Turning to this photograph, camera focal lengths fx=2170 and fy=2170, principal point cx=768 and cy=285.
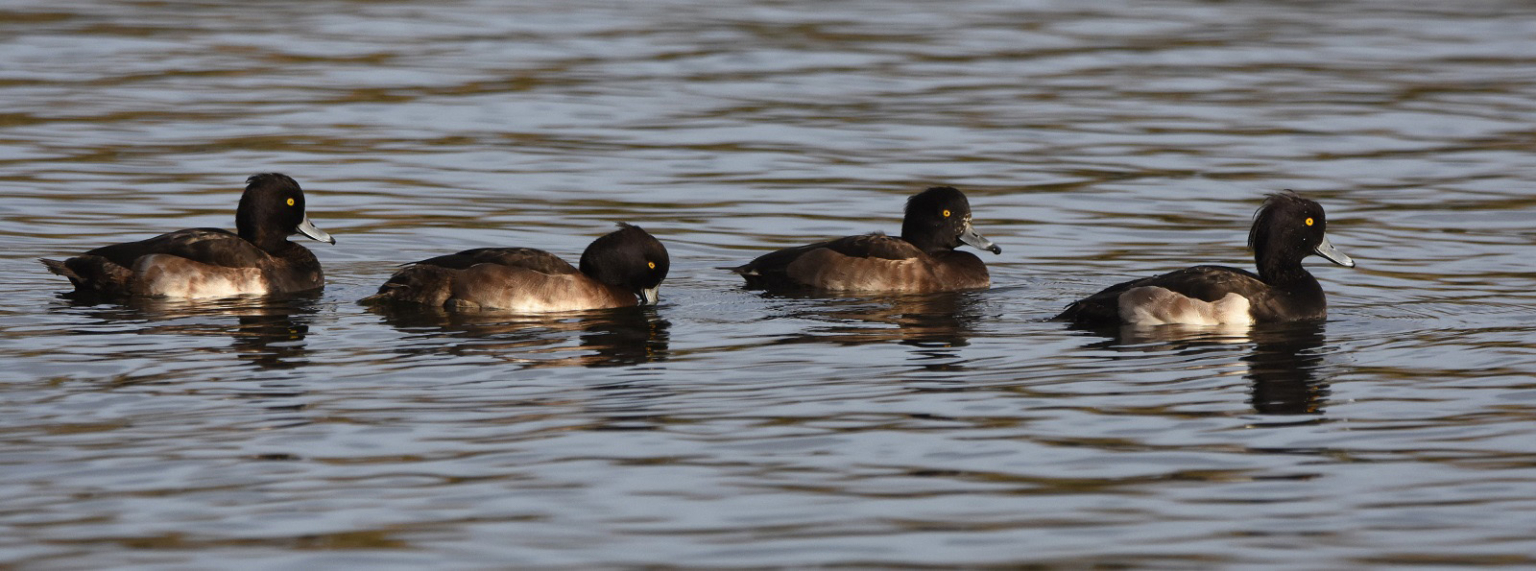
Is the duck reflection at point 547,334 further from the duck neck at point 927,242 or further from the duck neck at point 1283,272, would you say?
the duck neck at point 1283,272

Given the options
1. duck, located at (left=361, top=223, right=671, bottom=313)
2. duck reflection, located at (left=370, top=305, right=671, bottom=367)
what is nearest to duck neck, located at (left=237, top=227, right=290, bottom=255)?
duck, located at (left=361, top=223, right=671, bottom=313)

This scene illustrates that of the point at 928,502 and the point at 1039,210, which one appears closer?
the point at 928,502

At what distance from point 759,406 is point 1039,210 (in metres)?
8.06

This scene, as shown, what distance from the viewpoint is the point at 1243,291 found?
12.7 meters

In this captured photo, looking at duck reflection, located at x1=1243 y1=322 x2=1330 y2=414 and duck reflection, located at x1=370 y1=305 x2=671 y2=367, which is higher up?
duck reflection, located at x1=370 y1=305 x2=671 y2=367

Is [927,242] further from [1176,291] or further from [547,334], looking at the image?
[547,334]

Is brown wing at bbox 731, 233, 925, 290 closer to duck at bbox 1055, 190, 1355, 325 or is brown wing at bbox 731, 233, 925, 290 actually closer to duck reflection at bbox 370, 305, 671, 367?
duck reflection at bbox 370, 305, 671, 367

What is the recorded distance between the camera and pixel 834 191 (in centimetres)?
1838

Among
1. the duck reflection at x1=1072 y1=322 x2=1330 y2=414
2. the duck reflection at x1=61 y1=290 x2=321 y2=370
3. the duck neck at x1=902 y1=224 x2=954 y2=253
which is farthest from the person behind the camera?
the duck neck at x1=902 y1=224 x2=954 y2=253

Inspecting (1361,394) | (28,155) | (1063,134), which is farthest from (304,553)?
(1063,134)

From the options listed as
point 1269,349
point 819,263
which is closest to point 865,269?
point 819,263

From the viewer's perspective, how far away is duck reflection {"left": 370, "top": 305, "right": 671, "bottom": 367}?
11352 mm

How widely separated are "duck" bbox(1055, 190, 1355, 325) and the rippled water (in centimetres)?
27

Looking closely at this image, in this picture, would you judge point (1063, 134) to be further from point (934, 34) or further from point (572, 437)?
point (572, 437)
